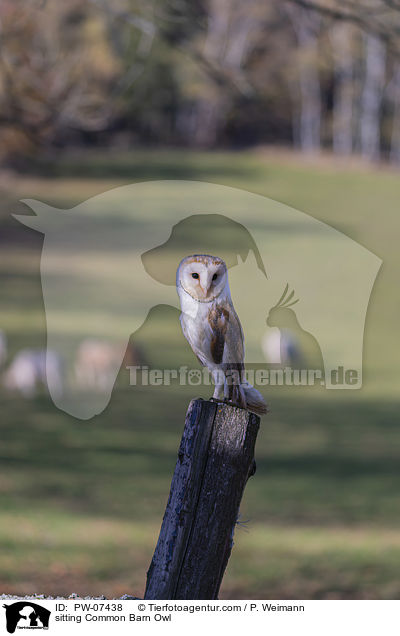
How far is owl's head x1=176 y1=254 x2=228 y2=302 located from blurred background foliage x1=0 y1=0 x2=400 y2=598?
1.68m

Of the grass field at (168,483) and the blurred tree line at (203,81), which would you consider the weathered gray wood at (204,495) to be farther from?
the blurred tree line at (203,81)

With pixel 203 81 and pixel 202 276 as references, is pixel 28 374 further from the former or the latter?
pixel 203 81

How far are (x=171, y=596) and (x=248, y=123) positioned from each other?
13.1 meters

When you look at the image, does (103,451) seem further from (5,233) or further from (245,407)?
(5,233)

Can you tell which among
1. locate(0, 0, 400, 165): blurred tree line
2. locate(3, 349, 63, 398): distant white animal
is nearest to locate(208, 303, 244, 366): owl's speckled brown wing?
locate(0, 0, 400, 165): blurred tree line

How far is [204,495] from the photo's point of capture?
158cm

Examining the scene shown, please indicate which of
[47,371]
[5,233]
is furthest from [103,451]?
[5,233]
